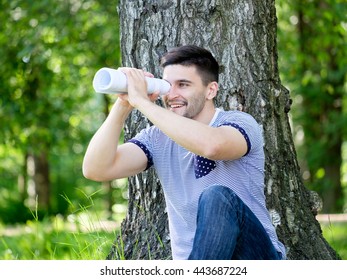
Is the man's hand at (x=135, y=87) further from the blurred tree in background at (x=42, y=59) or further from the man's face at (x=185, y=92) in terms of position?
the blurred tree in background at (x=42, y=59)

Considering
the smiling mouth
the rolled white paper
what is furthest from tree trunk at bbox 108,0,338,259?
the rolled white paper

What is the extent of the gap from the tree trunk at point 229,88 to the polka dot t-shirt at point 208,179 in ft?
2.38

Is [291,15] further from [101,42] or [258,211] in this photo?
[258,211]

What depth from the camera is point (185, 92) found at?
11.0 ft

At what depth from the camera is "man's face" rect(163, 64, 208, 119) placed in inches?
131

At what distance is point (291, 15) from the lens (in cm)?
1259

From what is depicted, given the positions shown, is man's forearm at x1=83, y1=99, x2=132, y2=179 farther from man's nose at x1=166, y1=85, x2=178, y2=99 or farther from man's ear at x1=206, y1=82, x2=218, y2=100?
man's ear at x1=206, y1=82, x2=218, y2=100

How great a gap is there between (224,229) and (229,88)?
1.28 metres

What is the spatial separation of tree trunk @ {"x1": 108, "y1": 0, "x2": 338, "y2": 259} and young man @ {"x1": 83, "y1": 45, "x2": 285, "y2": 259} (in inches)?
26.8

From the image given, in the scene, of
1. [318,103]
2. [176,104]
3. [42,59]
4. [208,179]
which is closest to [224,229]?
[208,179]

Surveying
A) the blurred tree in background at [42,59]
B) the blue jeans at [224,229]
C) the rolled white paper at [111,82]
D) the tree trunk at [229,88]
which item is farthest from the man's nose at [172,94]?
the blurred tree in background at [42,59]

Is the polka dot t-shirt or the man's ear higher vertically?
the man's ear

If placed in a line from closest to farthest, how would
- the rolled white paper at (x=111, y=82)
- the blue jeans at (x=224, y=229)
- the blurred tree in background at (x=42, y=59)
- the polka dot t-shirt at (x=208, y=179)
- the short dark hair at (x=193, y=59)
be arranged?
the blue jeans at (x=224, y=229) < the rolled white paper at (x=111, y=82) < the polka dot t-shirt at (x=208, y=179) < the short dark hair at (x=193, y=59) < the blurred tree in background at (x=42, y=59)

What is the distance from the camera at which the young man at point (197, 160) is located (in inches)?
120
